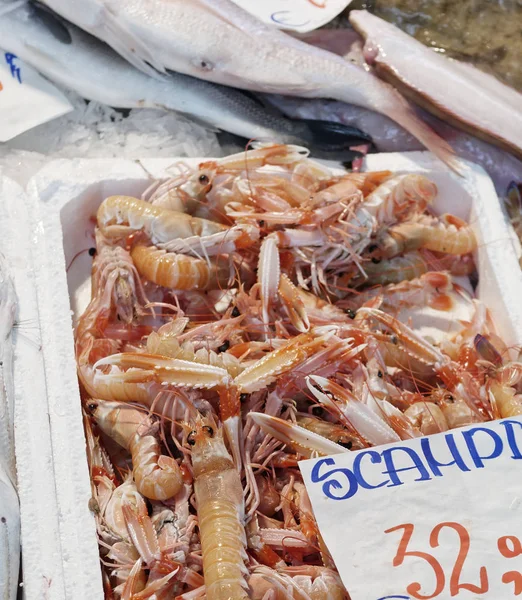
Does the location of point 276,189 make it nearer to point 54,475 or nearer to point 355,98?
point 355,98

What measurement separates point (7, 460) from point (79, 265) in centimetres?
71

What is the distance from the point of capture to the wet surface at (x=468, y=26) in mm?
2783

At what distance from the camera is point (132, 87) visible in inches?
93.5

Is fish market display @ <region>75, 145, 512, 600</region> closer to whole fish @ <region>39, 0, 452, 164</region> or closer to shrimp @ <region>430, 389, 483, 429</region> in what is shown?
shrimp @ <region>430, 389, 483, 429</region>

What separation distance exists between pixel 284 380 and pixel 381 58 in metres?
1.37

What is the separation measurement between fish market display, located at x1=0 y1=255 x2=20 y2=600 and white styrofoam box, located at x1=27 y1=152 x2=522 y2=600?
0.09m

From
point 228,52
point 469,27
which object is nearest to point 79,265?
point 228,52

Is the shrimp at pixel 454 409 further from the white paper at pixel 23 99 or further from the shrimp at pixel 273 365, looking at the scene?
the white paper at pixel 23 99

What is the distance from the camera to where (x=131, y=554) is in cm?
149

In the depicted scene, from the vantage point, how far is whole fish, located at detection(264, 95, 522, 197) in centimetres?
242

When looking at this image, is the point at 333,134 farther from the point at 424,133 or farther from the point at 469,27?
the point at 469,27

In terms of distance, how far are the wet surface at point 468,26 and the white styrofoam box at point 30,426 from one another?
5.63 ft

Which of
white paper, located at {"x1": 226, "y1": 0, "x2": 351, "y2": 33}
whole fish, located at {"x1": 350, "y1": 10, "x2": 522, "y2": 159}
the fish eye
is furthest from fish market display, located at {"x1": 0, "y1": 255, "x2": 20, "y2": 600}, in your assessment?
whole fish, located at {"x1": 350, "y1": 10, "x2": 522, "y2": 159}

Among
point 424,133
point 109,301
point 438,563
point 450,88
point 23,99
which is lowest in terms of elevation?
point 438,563
